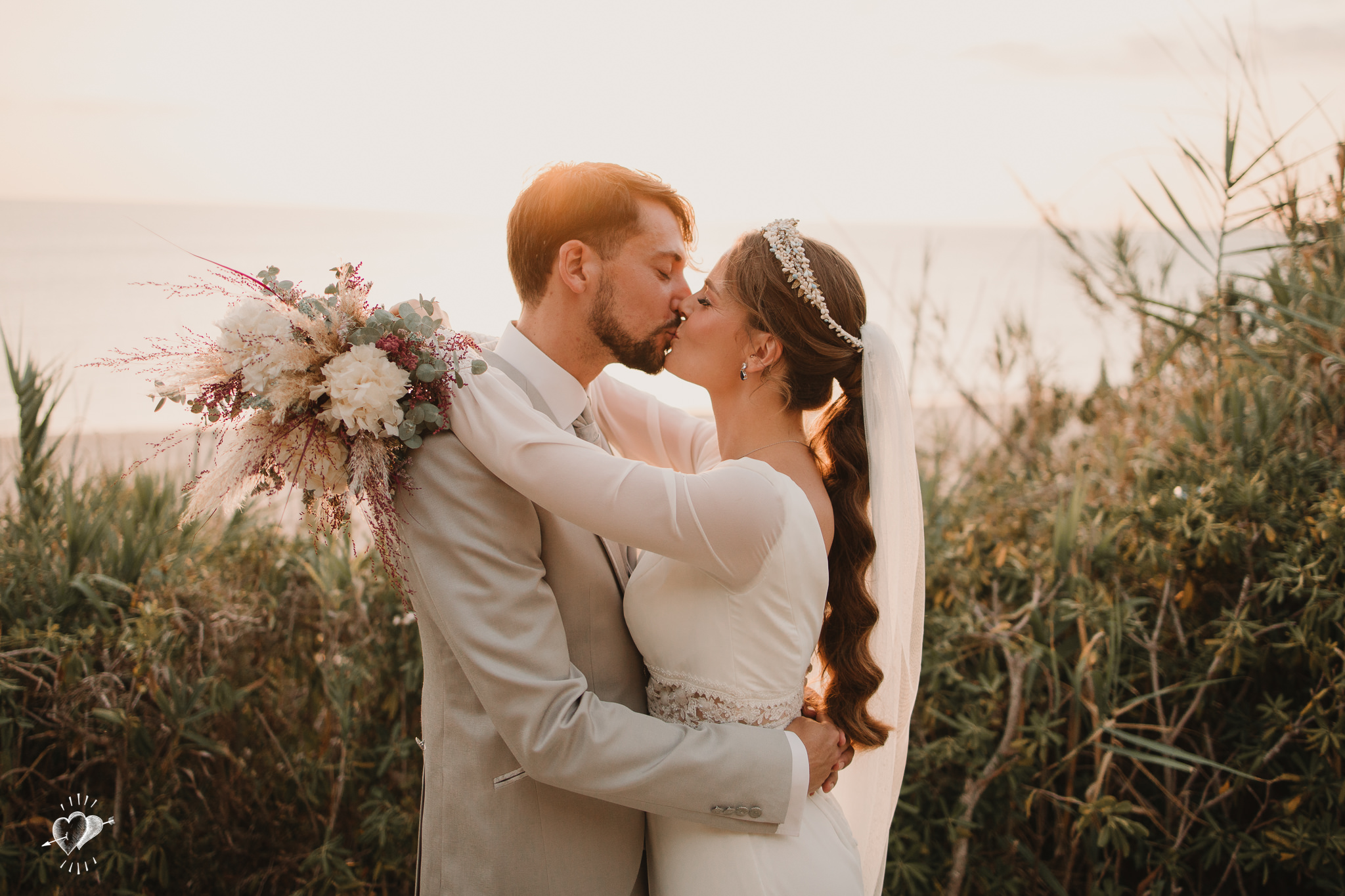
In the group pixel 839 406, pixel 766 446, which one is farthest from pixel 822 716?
pixel 839 406

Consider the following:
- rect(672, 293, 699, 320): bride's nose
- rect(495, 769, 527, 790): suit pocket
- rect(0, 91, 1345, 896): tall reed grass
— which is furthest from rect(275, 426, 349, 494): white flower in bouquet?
rect(0, 91, 1345, 896): tall reed grass

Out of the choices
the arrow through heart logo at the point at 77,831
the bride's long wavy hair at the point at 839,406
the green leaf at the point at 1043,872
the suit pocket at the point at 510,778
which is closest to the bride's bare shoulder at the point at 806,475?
the bride's long wavy hair at the point at 839,406

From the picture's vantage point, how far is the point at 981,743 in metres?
3.06

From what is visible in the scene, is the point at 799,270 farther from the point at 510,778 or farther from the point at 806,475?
the point at 510,778

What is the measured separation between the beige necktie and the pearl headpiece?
673 mm

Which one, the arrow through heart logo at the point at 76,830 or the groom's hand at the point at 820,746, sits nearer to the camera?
the groom's hand at the point at 820,746

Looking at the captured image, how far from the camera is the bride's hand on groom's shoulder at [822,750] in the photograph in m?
2.16

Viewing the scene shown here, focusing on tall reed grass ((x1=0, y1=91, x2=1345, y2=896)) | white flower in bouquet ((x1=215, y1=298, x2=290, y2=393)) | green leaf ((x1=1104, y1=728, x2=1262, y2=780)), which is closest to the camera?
white flower in bouquet ((x1=215, y1=298, x2=290, y2=393))

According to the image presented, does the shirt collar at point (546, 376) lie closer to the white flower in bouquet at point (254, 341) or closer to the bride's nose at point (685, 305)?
the bride's nose at point (685, 305)

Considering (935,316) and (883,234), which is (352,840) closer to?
Result: (935,316)

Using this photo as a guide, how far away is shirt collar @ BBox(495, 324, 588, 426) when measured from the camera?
229cm

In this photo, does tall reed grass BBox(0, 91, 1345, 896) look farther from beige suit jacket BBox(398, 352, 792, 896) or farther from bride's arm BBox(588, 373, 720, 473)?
beige suit jacket BBox(398, 352, 792, 896)

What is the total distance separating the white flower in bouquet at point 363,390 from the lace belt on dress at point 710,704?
93 cm

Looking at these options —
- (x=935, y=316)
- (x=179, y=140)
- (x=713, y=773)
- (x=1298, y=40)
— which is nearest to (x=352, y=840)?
(x=713, y=773)
